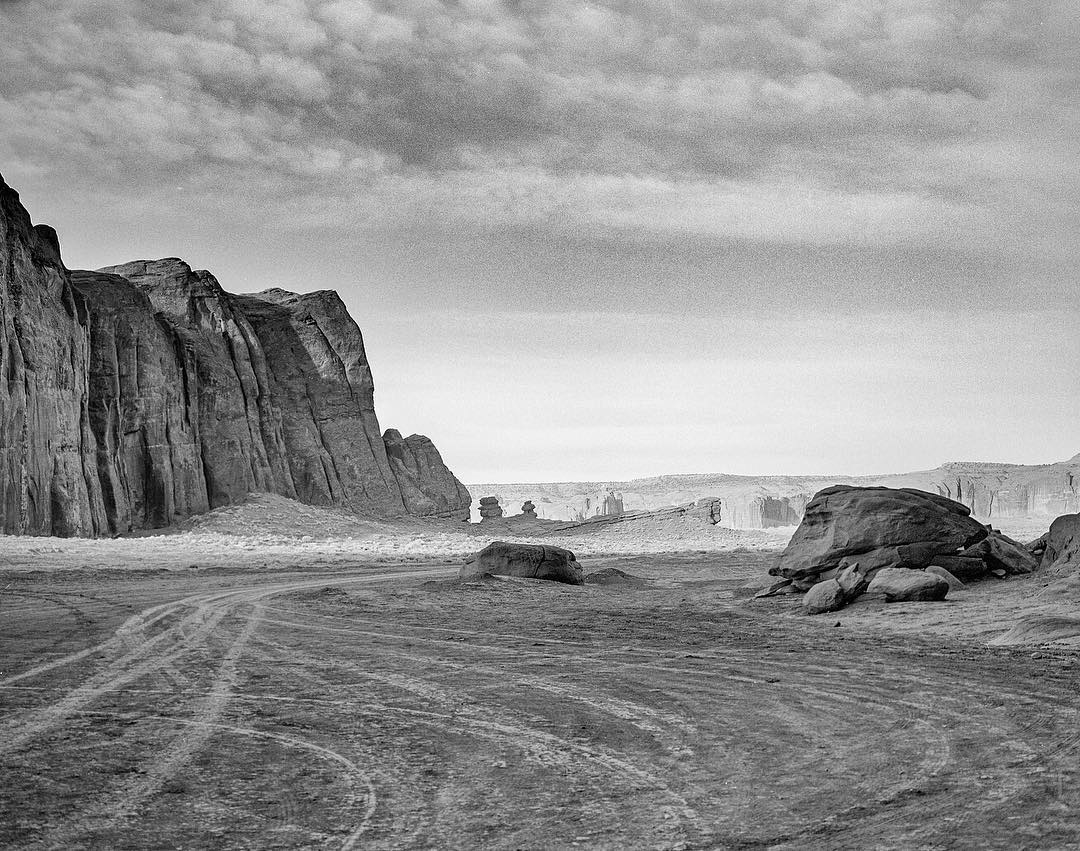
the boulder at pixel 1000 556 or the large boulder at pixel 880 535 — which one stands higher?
the large boulder at pixel 880 535

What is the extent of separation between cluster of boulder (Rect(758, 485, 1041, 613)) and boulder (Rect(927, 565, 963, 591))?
0.08 ft

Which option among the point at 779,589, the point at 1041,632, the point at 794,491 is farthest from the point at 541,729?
the point at 794,491

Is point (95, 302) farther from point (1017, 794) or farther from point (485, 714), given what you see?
point (1017, 794)

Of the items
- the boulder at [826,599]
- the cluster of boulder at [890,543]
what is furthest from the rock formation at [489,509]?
the boulder at [826,599]

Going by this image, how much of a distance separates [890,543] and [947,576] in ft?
4.08

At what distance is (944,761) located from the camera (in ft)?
16.7

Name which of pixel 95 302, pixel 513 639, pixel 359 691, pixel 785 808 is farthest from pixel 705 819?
→ pixel 95 302

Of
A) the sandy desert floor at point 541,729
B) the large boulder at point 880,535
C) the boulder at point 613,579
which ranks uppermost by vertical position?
the large boulder at point 880,535

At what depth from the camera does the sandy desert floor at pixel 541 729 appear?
161 inches

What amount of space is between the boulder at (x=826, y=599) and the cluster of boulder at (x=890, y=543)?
4.91 ft

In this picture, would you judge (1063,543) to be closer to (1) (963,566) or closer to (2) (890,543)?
(1) (963,566)

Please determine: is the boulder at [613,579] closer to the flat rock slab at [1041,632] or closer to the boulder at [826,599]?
the boulder at [826,599]

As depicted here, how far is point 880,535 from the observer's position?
17.2m

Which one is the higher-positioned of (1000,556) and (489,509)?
(489,509)
